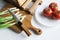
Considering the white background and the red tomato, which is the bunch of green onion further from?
the red tomato

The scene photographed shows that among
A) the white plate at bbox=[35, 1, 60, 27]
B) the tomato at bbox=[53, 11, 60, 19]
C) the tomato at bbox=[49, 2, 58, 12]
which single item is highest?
the tomato at bbox=[49, 2, 58, 12]

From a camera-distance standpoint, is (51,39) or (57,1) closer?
(51,39)

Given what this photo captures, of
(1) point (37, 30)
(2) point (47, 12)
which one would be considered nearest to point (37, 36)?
(1) point (37, 30)

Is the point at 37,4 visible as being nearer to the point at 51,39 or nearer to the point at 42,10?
the point at 42,10

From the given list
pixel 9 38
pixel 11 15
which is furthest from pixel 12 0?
pixel 9 38

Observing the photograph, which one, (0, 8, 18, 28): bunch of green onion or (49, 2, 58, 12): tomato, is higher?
(49, 2, 58, 12): tomato

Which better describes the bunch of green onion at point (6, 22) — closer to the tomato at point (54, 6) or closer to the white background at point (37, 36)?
the white background at point (37, 36)

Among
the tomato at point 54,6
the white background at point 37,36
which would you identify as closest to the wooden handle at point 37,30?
the white background at point 37,36

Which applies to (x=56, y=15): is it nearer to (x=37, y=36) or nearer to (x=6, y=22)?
(x=37, y=36)

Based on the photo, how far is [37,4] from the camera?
92 centimetres

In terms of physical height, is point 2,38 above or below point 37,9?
below

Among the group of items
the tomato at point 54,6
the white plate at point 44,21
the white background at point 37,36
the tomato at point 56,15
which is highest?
the tomato at point 54,6

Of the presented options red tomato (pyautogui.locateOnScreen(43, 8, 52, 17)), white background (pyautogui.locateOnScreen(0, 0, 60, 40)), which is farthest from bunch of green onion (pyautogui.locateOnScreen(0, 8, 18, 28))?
red tomato (pyautogui.locateOnScreen(43, 8, 52, 17))

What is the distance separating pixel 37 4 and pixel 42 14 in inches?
2.6
